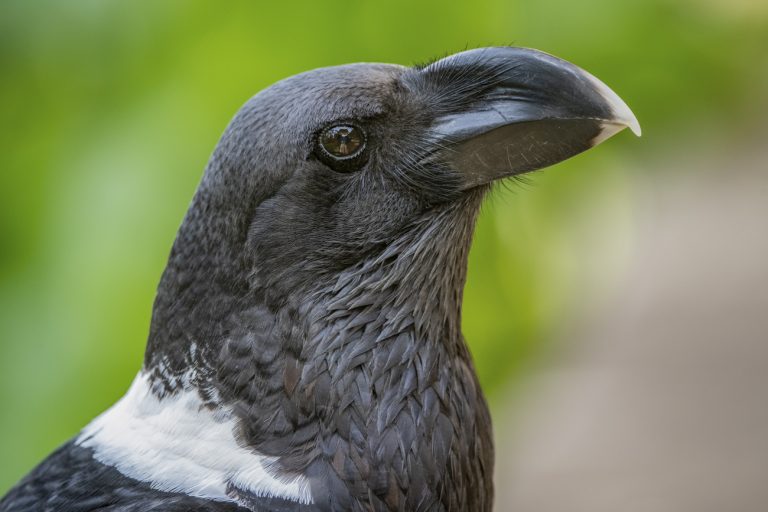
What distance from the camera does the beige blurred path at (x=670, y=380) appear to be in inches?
263

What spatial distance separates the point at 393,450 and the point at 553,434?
5032 millimetres

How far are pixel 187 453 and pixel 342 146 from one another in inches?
32.8

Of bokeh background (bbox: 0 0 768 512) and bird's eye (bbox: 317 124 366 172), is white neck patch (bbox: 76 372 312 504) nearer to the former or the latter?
bird's eye (bbox: 317 124 366 172)

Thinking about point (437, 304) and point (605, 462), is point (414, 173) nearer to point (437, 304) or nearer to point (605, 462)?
point (437, 304)

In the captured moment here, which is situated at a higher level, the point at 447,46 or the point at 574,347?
the point at 447,46

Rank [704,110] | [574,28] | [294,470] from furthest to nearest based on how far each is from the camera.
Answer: [704,110]
[574,28]
[294,470]

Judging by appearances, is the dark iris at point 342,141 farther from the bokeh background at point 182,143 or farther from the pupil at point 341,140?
the bokeh background at point 182,143

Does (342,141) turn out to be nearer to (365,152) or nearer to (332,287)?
(365,152)

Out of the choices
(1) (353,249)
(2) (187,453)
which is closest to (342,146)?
(1) (353,249)

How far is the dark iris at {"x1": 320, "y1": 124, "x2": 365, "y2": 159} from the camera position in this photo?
2.62 meters

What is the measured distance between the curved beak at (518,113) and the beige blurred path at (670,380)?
3.40 metres

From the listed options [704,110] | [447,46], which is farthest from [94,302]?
[704,110]

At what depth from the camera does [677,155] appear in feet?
23.1

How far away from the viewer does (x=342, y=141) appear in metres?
2.63
